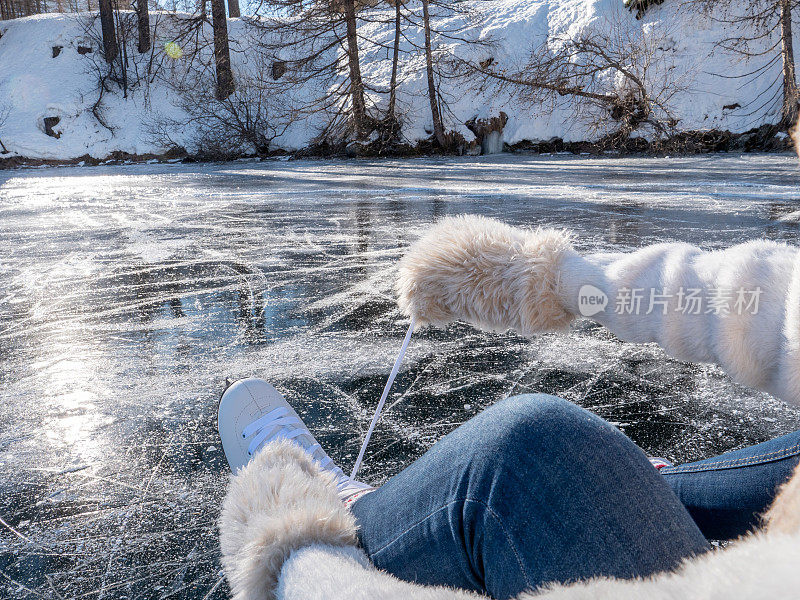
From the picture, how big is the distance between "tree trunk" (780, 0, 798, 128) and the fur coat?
435 inches

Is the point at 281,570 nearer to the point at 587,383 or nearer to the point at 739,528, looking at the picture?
the point at 739,528

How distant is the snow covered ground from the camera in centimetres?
1164

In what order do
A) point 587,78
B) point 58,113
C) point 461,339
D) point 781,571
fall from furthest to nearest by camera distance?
point 58,113 → point 587,78 → point 461,339 → point 781,571

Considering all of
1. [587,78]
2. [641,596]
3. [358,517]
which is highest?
[587,78]

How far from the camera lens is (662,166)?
8906 millimetres

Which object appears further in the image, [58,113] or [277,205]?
[58,113]

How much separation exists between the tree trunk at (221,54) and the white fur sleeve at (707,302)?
58.5 ft

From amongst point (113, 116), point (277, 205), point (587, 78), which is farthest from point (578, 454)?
point (113, 116)

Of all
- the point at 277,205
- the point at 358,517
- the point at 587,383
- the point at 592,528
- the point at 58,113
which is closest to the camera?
the point at 592,528

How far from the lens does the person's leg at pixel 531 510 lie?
85cm

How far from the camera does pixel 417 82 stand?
14953 millimetres

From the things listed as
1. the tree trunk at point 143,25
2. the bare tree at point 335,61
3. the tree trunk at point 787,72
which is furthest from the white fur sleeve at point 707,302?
the tree trunk at point 143,25

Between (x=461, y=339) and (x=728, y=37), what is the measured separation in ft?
39.8

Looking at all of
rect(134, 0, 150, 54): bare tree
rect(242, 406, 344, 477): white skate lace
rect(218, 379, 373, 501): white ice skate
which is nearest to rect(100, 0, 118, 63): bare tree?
rect(134, 0, 150, 54): bare tree
